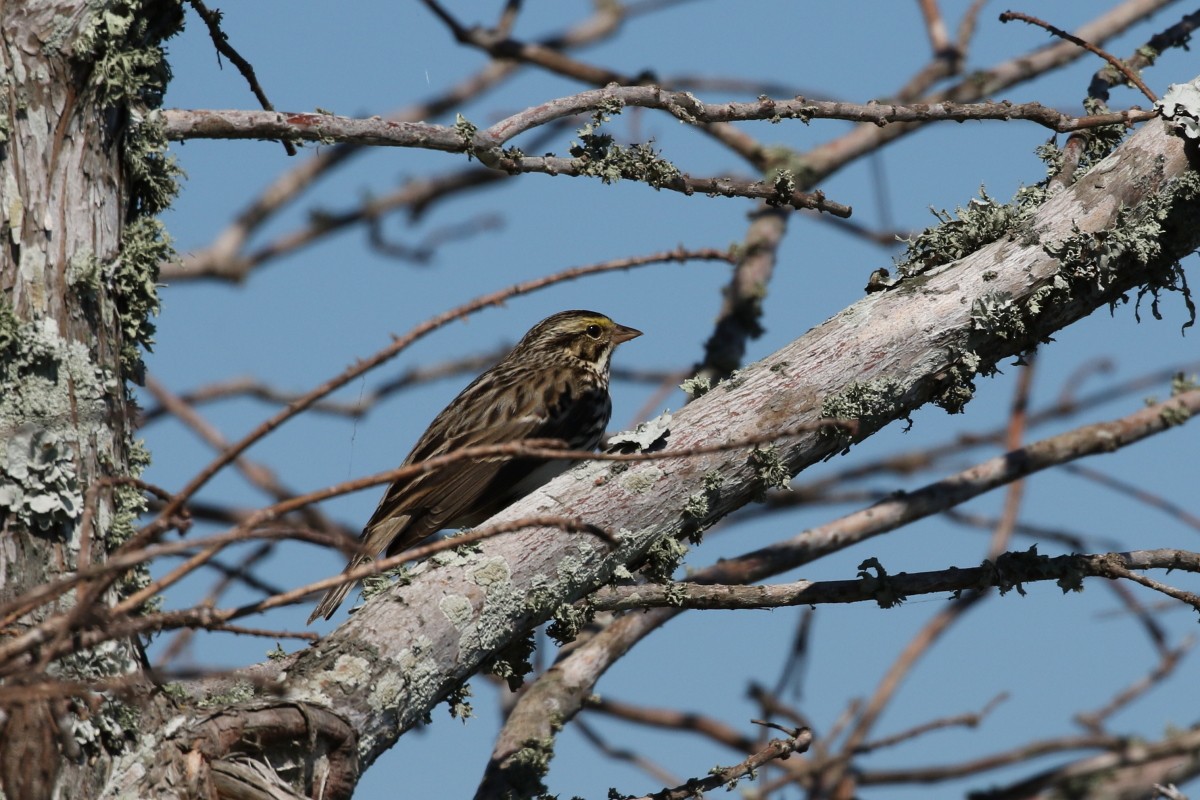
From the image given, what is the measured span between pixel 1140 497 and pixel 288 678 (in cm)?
441

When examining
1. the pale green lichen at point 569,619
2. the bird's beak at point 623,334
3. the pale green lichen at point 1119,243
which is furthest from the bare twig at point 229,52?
the bird's beak at point 623,334

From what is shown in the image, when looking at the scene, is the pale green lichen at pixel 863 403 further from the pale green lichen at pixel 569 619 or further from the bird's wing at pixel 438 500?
the bird's wing at pixel 438 500

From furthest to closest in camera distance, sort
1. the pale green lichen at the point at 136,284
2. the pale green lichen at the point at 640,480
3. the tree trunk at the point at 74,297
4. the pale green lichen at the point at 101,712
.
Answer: the pale green lichen at the point at 640,480
the pale green lichen at the point at 136,284
the tree trunk at the point at 74,297
the pale green lichen at the point at 101,712

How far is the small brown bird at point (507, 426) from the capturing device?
243 inches

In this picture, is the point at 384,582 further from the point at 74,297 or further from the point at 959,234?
the point at 959,234

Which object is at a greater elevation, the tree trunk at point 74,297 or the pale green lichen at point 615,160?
the pale green lichen at point 615,160

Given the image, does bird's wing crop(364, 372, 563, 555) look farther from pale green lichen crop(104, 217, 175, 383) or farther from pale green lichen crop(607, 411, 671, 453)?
pale green lichen crop(104, 217, 175, 383)

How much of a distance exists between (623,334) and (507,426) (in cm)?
106

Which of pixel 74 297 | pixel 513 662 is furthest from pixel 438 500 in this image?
pixel 74 297

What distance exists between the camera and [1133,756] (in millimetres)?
5164

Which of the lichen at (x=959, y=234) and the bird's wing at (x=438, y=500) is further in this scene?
the bird's wing at (x=438, y=500)

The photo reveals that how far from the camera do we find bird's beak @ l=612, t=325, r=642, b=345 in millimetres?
7676

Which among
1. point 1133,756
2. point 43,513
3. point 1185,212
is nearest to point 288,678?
point 43,513

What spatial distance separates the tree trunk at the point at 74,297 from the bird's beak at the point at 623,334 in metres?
4.11
